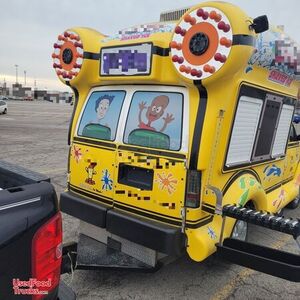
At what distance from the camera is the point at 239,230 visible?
13.7 feet

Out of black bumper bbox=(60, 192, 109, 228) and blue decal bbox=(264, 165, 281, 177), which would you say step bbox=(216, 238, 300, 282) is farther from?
blue decal bbox=(264, 165, 281, 177)

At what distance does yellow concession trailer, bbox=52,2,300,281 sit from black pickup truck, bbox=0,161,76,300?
1682mm

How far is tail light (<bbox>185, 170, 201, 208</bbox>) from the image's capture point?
10.9 feet

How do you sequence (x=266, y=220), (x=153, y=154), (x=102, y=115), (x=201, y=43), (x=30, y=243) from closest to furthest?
(x=30, y=243)
(x=201, y=43)
(x=266, y=220)
(x=153, y=154)
(x=102, y=115)

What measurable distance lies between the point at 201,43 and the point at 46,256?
88.1 inches

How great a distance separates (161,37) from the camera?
11.6 ft

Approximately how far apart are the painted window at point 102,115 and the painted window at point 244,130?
1283 mm

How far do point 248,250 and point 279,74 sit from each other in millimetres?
2180

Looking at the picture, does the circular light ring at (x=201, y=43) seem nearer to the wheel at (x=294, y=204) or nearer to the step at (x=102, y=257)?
the step at (x=102, y=257)

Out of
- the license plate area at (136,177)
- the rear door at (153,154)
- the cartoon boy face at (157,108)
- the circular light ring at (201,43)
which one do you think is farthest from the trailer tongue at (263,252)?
the circular light ring at (201,43)

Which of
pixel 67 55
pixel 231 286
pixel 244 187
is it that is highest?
pixel 67 55

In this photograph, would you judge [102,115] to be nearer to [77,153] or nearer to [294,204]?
[77,153]

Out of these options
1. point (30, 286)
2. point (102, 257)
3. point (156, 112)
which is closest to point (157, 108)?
point (156, 112)

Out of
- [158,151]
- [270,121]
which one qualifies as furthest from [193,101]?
[270,121]
